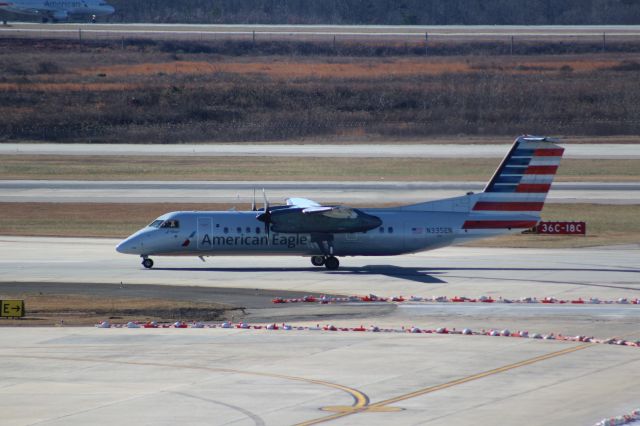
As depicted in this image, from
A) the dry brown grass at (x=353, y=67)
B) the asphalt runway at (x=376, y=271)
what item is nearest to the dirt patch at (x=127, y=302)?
the asphalt runway at (x=376, y=271)

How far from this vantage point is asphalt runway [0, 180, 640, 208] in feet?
200

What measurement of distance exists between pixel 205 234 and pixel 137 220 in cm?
1403

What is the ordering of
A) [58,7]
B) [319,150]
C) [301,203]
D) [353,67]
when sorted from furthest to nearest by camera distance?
[58,7] → [353,67] → [319,150] → [301,203]

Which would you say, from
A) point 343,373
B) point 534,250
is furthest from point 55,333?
point 534,250

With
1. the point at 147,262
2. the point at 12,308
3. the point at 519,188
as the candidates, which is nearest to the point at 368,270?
the point at 519,188

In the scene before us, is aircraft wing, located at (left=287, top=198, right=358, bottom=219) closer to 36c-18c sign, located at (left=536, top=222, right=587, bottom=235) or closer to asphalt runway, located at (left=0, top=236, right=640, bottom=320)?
asphalt runway, located at (left=0, top=236, right=640, bottom=320)

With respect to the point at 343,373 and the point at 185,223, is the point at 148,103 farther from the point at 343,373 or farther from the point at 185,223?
the point at 343,373

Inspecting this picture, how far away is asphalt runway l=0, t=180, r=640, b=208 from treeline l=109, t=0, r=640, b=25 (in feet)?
248

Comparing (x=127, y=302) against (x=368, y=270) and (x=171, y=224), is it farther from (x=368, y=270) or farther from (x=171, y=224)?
(x=368, y=270)

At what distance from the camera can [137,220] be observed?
181 ft

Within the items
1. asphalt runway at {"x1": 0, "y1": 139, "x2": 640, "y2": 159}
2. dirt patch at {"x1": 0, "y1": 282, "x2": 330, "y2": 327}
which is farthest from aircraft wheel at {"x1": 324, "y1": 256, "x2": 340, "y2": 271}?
asphalt runway at {"x1": 0, "y1": 139, "x2": 640, "y2": 159}

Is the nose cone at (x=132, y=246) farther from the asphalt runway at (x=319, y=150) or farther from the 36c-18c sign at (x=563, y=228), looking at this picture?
the asphalt runway at (x=319, y=150)

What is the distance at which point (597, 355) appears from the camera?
87.6 ft

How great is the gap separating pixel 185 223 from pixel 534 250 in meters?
A: 16.5
